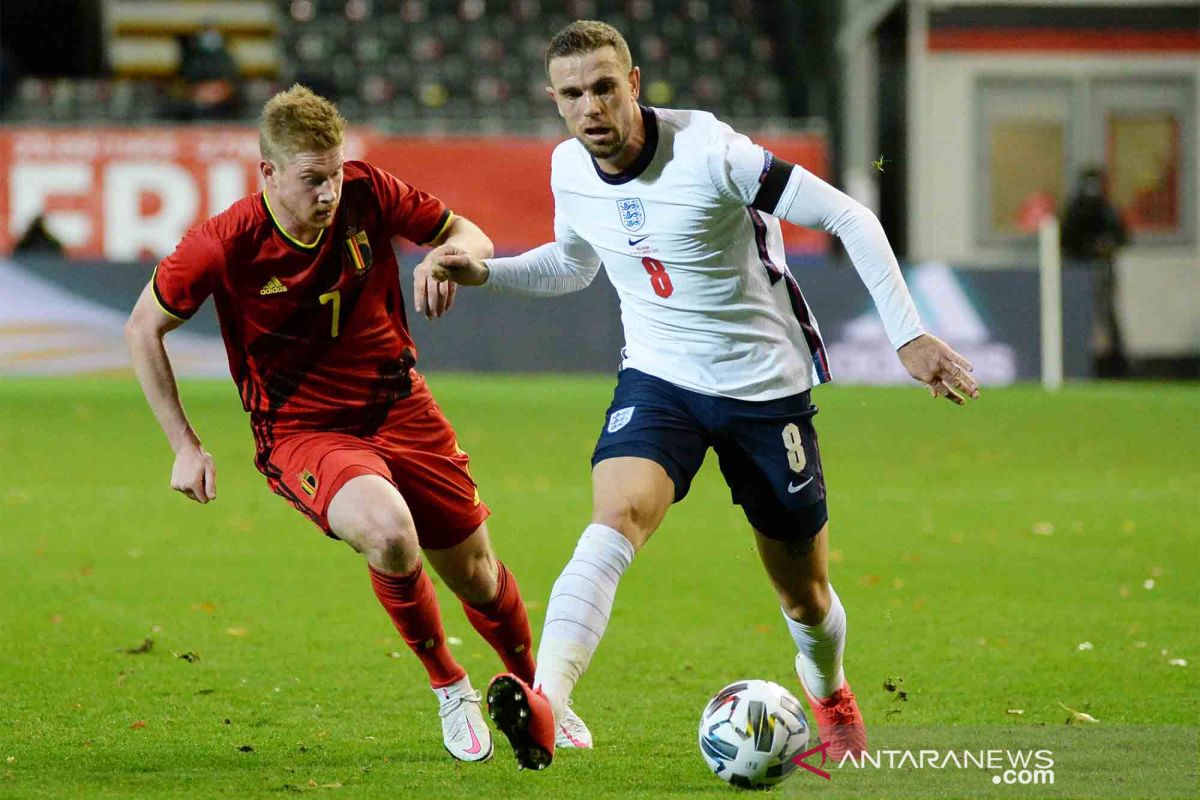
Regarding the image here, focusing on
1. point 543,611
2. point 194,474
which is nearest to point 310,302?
point 194,474

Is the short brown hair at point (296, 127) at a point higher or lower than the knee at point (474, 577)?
higher

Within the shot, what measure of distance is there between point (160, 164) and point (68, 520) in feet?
32.7

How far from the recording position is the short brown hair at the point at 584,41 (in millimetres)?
4371

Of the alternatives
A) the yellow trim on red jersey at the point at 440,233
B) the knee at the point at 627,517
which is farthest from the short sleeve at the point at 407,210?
the knee at the point at 627,517

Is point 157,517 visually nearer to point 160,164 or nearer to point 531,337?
point 531,337

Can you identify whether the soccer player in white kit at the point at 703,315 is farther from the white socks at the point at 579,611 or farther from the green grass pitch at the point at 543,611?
the green grass pitch at the point at 543,611

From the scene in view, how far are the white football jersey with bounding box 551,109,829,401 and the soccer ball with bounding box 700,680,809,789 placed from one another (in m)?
0.81

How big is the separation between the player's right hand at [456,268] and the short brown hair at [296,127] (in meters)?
0.41

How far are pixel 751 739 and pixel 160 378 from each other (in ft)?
6.08

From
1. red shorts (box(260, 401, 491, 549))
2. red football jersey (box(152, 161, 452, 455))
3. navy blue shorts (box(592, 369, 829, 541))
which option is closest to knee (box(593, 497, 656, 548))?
navy blue shorts (box(592, 369, 829, 541))

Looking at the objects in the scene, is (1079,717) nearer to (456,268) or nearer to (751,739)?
(751,739)

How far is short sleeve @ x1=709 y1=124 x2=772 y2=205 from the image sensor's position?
436cm

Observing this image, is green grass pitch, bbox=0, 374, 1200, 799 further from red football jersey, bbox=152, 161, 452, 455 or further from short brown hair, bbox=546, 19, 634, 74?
short brown hair, bbox=546, 19, 634, 74

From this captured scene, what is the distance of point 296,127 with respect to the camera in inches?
175
